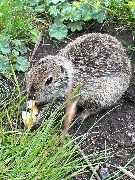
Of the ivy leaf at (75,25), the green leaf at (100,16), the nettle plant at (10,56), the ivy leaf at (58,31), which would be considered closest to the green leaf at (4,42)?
the nettle plant at (10,56)

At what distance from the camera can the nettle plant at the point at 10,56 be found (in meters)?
5.03

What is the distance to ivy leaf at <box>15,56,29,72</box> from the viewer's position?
5094 millimetres

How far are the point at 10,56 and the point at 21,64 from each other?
17 cm

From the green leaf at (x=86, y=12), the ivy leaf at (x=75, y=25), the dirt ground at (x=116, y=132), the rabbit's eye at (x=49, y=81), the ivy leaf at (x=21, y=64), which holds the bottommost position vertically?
the dirt ground at (x=116, y=132)

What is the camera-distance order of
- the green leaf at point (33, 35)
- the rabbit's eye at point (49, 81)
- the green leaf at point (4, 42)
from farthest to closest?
the green leaf at point (33, 35), the green leaf at point (4, 42), the rabbit's eye at point (49, 81)

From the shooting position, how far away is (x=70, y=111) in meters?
2.36

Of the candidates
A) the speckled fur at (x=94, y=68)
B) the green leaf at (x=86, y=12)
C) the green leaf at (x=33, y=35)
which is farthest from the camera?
the green leaf at (x=86, y=12)

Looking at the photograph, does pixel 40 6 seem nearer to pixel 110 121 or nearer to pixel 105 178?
pixel 110 121

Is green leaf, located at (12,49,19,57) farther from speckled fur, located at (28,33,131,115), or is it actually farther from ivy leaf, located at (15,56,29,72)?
speckled fur, located at (28,33,131,115)

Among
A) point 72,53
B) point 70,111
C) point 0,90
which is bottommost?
point 0,90

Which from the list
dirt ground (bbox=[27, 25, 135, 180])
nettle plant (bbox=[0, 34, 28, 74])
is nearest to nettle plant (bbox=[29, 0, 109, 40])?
nettle plant (bbox=[0, 34, 28, 74])

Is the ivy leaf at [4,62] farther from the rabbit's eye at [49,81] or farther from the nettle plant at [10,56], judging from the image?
the rabbit's eye at [49,81]

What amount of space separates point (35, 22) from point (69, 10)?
1.41 ft

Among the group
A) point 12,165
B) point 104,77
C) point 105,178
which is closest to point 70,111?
point 12,165
